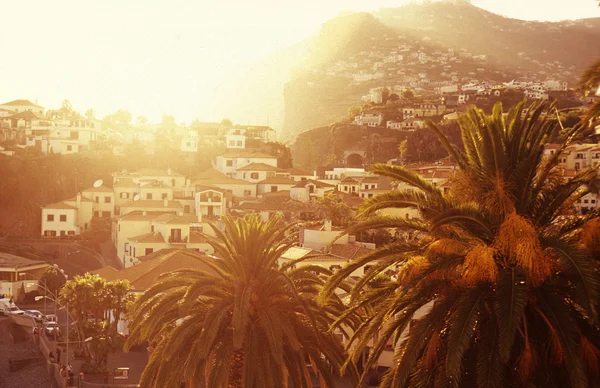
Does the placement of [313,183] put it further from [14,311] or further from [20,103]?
[20,103]

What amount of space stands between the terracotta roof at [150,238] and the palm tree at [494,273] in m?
52.3

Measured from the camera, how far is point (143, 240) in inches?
2616

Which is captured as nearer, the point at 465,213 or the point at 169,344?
the point at 465,213

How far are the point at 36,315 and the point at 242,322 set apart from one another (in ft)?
145

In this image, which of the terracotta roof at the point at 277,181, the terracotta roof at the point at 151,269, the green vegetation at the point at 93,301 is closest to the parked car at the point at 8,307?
the terracotta roof at the point at 151,269

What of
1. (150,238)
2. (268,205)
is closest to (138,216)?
(150,238)

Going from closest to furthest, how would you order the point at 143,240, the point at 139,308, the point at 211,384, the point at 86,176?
the point at 211,384, the point at 139,308, the point at 143,240, the point at 86,176

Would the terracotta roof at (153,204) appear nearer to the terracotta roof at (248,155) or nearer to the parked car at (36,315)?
the parked car at (36,315)

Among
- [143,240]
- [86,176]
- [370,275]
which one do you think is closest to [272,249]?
[370,275]

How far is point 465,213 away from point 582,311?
2.46 meters

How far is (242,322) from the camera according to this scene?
1878 cm

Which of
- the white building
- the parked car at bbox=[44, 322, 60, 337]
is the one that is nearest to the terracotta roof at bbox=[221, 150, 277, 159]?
the white building

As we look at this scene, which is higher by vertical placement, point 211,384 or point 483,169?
point 483,169

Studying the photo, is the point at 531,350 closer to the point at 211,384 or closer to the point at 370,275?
the point at 370,275
